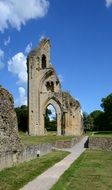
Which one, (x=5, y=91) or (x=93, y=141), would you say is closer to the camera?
(x=5, y=91)

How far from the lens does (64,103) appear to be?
214 ft

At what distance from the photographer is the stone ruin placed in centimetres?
1917

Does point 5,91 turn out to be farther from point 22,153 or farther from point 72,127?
point 72,127

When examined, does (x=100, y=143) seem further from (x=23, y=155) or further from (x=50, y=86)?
(x=50, y=86)

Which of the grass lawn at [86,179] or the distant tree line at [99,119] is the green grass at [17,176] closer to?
the grass lawn at [86,179]

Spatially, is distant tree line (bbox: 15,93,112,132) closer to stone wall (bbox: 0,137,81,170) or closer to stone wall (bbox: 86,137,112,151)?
stone wall (bbox: 86,137,112,151)

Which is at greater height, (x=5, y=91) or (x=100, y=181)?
(x=5, y=91)

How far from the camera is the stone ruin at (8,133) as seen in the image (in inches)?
755

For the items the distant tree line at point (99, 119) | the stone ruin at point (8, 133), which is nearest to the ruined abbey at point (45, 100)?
the distant tree line at point (99, 119)

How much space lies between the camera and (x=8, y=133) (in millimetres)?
20188

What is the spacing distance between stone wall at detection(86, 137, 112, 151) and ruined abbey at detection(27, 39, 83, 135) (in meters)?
25.7

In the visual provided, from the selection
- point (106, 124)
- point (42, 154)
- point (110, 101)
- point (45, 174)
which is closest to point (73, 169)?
point (45, 174)

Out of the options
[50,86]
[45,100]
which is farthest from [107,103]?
[45,100]

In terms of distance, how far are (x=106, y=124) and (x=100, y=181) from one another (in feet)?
315
